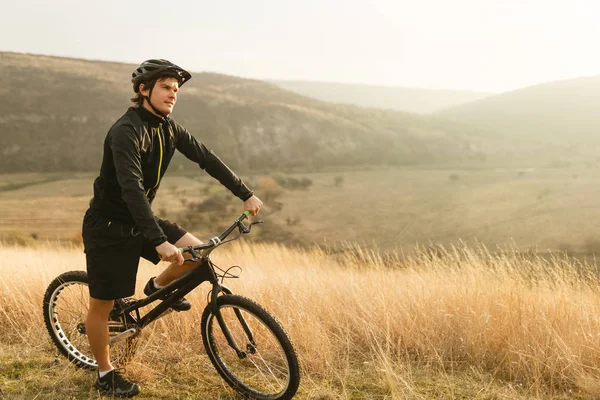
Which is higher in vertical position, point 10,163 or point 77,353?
point 77,353

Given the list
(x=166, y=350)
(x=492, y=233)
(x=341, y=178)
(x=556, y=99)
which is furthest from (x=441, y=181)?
(x=556, y=99)

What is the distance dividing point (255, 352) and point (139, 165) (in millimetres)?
1499

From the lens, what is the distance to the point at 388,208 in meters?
34.8

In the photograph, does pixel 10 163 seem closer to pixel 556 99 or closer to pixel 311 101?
pixel 311 101

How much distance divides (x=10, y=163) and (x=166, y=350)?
199 feet

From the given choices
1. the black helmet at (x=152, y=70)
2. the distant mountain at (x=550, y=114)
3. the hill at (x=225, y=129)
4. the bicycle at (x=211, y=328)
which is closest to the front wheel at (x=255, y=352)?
the bicycle at (x=211, y=328)

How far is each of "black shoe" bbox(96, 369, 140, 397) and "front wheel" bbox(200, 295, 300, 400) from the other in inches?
22.8

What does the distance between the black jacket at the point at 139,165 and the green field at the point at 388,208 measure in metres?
19.1

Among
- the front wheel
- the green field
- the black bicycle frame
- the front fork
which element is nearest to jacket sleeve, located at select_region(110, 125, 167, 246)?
the black bicycle frame

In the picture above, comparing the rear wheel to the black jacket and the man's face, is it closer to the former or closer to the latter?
the black jacket

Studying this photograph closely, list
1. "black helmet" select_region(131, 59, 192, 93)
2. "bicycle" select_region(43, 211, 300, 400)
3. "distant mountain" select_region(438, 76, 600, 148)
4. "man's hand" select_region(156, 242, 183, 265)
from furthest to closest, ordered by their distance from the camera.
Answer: "distant mountain" select_region(438, 76, 600, 148) < "bicycle" select_region(43, 211, 300, 400) < "black helmet" select_region(131, 59, 192, 93) < "man's hand" select_region(156, 242, 183, 265)

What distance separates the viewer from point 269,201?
132 ft

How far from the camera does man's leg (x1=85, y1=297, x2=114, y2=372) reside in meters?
3.50

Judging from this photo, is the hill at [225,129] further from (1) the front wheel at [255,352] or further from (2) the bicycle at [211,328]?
(1) the front wheel at [255,352]
